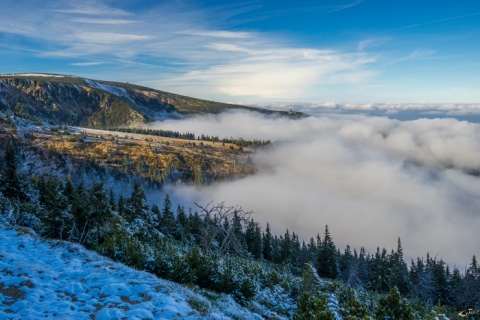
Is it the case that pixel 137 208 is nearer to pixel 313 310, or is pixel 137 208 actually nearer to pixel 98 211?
pixel 98 211

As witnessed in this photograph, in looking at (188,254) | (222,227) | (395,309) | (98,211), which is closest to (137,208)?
(98,211)

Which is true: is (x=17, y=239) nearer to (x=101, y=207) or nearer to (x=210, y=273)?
(x=210, y=273)

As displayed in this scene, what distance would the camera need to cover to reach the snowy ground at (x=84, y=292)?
1060 cm

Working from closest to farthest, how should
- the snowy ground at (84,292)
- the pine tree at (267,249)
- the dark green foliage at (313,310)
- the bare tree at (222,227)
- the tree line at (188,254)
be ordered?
the snowy ground at (84,292)
the dark green foliage at (313,310)
the tree line at (188,254)
the bare tree at (222,227)
the pine tree at (267,249)

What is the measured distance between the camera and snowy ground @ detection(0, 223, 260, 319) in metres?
10.6

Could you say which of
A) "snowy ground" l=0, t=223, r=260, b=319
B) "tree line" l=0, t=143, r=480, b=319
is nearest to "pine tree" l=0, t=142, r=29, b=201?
"tree line" l=0, t=143, r=480, b=319

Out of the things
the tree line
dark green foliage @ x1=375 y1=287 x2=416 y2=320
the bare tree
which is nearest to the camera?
dark green foliage @ x1=375 y1=287 x2=416 y2=320

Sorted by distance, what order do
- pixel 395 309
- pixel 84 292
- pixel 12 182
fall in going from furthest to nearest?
1. pixel 12 182
2. pixel 395 309
3. pixel 84 292

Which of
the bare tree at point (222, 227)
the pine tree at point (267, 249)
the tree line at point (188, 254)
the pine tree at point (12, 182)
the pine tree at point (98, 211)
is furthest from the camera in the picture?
the pine tree at point (267, 249)

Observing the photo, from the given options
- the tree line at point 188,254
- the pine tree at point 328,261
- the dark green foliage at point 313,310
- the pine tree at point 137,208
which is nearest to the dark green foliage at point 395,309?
the tree line at point 188,254

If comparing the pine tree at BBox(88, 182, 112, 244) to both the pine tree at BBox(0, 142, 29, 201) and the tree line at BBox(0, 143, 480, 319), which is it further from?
the pine tree at BBox(0, 142, 29, 201)

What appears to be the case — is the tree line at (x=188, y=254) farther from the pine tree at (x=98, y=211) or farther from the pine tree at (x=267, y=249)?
the pine tree at (x=267, y=249)

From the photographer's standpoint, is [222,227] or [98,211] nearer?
[98,211]

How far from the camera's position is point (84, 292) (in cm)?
1240
